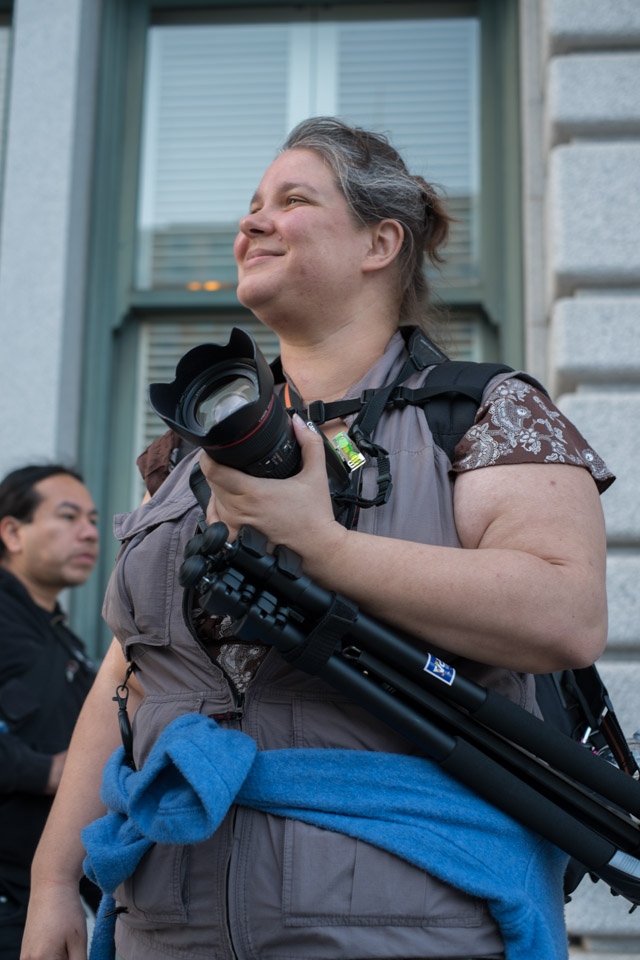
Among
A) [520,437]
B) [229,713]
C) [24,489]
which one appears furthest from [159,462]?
[24,489]

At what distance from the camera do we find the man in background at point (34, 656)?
3.01 meters

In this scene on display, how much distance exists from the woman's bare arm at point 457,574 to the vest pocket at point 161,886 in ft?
1.57

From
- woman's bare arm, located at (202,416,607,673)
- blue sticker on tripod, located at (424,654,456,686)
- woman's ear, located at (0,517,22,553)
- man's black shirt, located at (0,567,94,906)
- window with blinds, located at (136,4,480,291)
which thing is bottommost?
man's black shirt, located at (0,567,94,906)

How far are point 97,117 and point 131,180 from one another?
0.32 metres

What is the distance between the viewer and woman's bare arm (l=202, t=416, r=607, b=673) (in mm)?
1372

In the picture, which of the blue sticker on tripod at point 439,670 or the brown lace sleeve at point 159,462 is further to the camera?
the brown lace sleeve at point 159,462

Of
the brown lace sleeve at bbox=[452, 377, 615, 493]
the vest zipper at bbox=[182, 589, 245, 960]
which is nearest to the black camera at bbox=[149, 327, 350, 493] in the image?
the brown lace sleeve at bbox=[452, 377, 615, 493]

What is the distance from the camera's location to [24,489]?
13.1ft

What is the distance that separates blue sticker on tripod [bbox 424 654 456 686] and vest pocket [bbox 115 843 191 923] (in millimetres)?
456

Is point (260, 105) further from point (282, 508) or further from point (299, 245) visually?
point (282, 508)

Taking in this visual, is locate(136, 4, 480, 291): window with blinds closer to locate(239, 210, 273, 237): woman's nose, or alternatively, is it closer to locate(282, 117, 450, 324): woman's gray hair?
locate(282, 117, 450, 324): woman's gray hair

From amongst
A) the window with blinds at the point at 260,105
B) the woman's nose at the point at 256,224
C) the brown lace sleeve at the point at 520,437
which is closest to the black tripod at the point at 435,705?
the brown lace sleeve at the point at 520,437

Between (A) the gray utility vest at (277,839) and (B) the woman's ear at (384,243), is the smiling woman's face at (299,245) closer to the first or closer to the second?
(B) the woman's ear at (384,243)

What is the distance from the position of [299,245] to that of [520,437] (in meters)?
0.60
